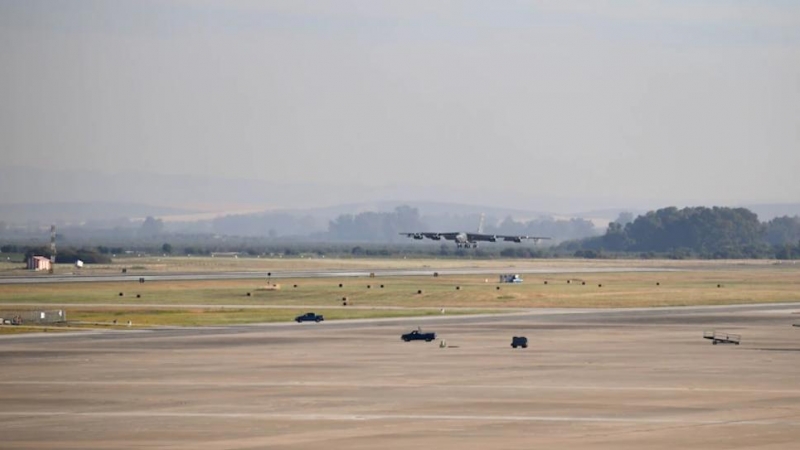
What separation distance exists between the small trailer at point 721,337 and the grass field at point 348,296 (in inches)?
1189

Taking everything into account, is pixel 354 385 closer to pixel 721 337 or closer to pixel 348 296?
pixel 721 337

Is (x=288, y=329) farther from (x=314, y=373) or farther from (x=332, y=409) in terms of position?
(x=332, y=409)

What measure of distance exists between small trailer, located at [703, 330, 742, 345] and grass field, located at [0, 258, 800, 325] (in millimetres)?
30209

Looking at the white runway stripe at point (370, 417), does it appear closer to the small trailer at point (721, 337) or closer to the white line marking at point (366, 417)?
the white line marking at point (366, 417)

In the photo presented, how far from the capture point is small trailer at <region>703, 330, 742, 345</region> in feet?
318

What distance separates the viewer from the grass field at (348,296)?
4973 inches

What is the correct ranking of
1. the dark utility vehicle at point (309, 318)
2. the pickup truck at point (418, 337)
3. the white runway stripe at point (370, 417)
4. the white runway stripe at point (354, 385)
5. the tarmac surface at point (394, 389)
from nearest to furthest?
the tarmac surface at point (394, 389) → the white runway stripe at point (370, 417) → the white runway stripe at point (354, 385) → the pickup truck at point (418, 337) → the dark utility vehicle at point (309, 318)

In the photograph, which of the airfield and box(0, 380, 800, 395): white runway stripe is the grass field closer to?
the airfield

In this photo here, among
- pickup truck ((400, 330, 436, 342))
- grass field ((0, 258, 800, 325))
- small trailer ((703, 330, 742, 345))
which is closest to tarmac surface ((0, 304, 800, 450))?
small trailer ((703, 330, 742, 345))

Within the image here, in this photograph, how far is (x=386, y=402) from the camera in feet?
211

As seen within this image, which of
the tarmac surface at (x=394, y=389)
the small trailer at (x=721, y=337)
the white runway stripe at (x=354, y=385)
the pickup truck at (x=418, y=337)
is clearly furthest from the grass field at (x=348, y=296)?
the white runway stripe at (x=354, y=385)

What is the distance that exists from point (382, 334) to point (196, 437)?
50.9 m

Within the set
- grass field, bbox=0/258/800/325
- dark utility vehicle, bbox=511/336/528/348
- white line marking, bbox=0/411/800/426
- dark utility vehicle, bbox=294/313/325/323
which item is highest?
grass field, bbox=0/258/800/325

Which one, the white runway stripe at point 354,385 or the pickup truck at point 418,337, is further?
the pickup truck at point 418,337
